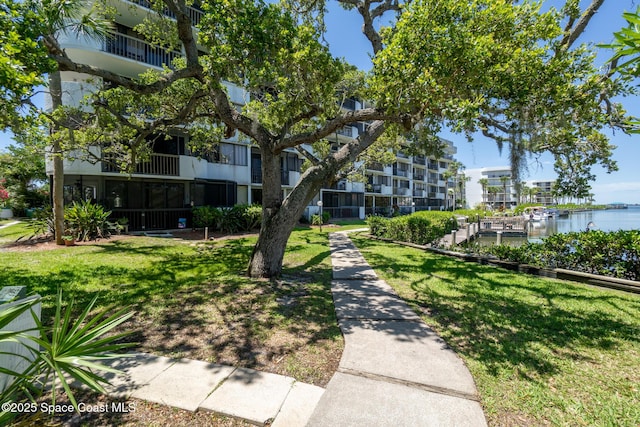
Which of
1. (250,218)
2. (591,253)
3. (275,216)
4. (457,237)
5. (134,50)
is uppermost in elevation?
(134,50)

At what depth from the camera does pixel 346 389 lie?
9.42 feet

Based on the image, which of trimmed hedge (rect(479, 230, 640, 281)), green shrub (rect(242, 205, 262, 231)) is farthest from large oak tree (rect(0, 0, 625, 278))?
green shrub (rect(242, 205, 262, 231))

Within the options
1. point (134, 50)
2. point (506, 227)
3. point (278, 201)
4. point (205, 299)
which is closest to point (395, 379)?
point (205, 299)

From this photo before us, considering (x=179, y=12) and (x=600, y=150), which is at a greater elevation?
(x=179, y=12)

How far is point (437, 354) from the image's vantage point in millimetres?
3582

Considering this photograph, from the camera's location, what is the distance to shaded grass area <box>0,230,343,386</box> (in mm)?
3594

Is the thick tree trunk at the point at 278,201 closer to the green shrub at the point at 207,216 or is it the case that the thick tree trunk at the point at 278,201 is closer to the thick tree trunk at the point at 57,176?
the thick tree trunk at the point at 57,176

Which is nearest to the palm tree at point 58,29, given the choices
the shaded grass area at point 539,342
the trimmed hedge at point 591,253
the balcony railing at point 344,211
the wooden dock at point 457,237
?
the shaded grass area at point 539,342

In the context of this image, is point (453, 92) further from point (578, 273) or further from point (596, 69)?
point (578, 273)

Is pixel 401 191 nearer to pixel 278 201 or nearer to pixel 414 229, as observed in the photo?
pixel 414 229

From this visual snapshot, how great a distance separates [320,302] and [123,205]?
15066 millimetres

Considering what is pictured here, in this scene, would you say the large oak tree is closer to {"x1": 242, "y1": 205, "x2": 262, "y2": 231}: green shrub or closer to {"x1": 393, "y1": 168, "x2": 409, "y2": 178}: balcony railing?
{"x1": 242, "y1": 205, "x2": 262, "y2": 231}: green shrub

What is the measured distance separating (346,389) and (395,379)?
0.58 m

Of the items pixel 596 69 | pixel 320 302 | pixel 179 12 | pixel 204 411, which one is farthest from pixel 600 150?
pixel 179 12
